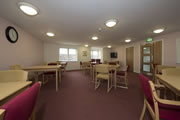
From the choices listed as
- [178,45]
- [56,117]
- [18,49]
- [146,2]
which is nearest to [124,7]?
[146,2]

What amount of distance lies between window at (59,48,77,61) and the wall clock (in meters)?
3.46

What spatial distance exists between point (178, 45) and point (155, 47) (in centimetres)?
94

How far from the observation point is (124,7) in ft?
5.04

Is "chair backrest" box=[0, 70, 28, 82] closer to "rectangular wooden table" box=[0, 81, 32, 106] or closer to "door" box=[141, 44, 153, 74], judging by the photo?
"rectangular wooden table" box=[0, 81, 32, 106]

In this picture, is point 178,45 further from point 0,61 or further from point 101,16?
point 0,61

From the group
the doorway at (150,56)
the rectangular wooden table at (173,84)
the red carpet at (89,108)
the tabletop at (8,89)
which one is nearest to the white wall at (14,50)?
the red carpet at (89,108)

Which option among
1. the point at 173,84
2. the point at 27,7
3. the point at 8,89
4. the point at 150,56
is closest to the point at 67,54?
the point at 27,7

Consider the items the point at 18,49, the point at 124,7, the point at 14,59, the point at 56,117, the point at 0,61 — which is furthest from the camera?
the point at 18,49

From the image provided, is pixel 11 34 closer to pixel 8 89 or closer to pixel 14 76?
pixel 14 76

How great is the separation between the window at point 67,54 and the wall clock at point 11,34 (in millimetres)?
3460

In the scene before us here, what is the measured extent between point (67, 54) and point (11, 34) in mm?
3939

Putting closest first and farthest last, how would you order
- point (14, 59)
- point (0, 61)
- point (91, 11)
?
point (91, 11)
point (0, 61)
point (14, 59)

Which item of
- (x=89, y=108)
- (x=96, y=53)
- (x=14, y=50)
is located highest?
(x=96, y=53)

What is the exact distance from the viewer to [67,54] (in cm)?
624
